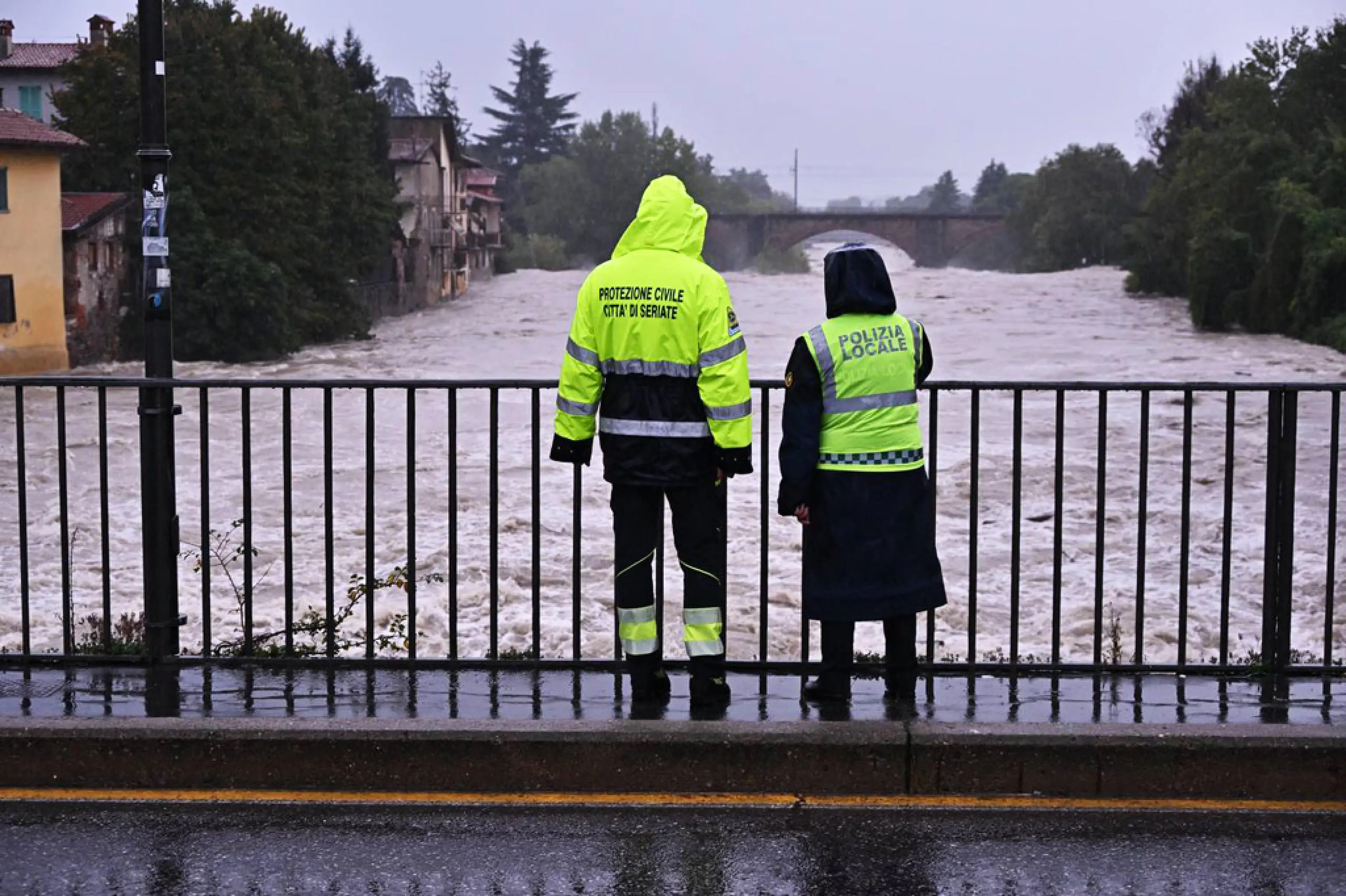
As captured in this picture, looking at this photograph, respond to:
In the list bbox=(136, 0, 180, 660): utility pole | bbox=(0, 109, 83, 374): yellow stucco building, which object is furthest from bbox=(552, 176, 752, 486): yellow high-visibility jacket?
bbox=(0, 109, 83, 374): yellow stucco building

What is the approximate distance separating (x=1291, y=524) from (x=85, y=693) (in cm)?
453

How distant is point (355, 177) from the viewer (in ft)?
212

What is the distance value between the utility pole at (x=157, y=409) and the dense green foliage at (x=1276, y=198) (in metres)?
47.5

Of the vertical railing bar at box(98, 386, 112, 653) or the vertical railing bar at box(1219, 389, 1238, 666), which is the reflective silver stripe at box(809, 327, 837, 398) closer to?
the vertical railing bar at box(1219, 389, 1238, 666)

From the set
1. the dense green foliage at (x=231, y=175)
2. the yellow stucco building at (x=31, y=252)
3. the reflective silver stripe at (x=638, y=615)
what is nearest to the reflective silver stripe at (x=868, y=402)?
the reflective silver stripe at (x=638, y=615)

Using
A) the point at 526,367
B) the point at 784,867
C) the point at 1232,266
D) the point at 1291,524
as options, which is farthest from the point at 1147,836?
the point at 1232,266

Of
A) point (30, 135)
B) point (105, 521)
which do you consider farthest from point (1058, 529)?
point (30, 135)

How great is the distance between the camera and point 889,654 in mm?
6867

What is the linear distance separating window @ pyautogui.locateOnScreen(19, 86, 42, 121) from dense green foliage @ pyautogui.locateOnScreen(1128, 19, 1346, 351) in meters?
53.6

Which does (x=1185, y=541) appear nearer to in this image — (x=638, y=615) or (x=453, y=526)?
(x=638, y=615)

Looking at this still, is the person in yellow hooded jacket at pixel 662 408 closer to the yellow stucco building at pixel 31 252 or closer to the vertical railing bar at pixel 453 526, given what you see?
the vertical railing bar at pixel 453 526

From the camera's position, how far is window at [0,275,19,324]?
46156 mm

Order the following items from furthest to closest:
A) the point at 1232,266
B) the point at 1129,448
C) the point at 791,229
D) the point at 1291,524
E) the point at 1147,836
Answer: the point at 791,229 < the point at 1232,266 < the point at 1129,448 < the point at 1291,524 < the point at 1147,836

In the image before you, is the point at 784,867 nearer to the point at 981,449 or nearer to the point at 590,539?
the point at 590,539
